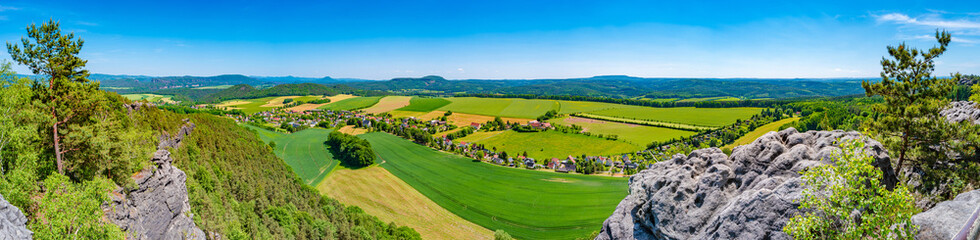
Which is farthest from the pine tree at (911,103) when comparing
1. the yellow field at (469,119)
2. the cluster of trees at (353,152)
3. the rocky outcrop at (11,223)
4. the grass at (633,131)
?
the yellow field at (469,119)

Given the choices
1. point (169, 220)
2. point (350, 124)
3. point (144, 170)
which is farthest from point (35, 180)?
point (350, 124)

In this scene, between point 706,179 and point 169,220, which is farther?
point 169,220

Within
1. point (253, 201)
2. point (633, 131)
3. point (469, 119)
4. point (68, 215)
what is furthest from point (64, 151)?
point (469, 119)

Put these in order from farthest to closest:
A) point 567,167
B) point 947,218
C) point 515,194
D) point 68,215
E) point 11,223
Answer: point 567,167, point 515,194, point 68,215, point 11,223, point 947,218

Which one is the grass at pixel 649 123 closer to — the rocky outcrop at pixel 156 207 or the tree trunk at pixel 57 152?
the rocky outcrop at pixel 156 207

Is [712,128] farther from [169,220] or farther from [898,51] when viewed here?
[169,220]

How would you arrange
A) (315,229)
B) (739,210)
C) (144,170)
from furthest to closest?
(315,229)
(144,170)
(739,210)

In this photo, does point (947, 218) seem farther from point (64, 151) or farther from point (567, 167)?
point (567, 167)
